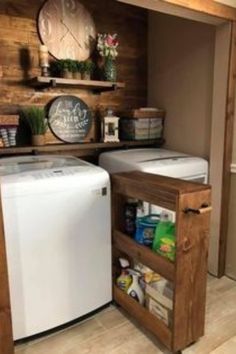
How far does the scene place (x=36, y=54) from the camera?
216 cm

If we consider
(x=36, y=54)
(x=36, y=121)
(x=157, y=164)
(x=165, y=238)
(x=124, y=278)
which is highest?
(x=36, y=54)

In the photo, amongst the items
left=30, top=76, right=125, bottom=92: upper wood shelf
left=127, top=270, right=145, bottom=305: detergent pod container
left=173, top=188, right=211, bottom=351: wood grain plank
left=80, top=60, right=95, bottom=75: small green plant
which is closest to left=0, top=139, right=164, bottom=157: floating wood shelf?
left=30, top=76, right=125, bottom=92: upper wood shelf

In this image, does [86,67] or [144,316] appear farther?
[86,67]

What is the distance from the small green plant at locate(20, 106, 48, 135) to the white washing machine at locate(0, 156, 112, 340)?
1.15 ft

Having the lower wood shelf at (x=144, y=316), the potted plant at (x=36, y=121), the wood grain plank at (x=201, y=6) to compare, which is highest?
the wood grain plank at (x=201, y=6)

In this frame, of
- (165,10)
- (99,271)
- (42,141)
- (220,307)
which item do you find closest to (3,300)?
(99,271)

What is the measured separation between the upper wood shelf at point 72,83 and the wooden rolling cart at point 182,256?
86cm

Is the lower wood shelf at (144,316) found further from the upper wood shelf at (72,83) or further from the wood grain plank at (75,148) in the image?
the upper wood shelf at (72,83)

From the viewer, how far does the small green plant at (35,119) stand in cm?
205

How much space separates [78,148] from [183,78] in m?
1.01

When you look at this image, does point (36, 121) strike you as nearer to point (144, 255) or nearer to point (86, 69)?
point (86, 69)

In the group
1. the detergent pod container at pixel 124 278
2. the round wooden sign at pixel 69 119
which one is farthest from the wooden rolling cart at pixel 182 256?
the round wooden sign at pixel 69 119

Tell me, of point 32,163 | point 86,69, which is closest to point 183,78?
point 86,69

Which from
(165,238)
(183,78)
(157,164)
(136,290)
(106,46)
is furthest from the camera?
(183,78)
